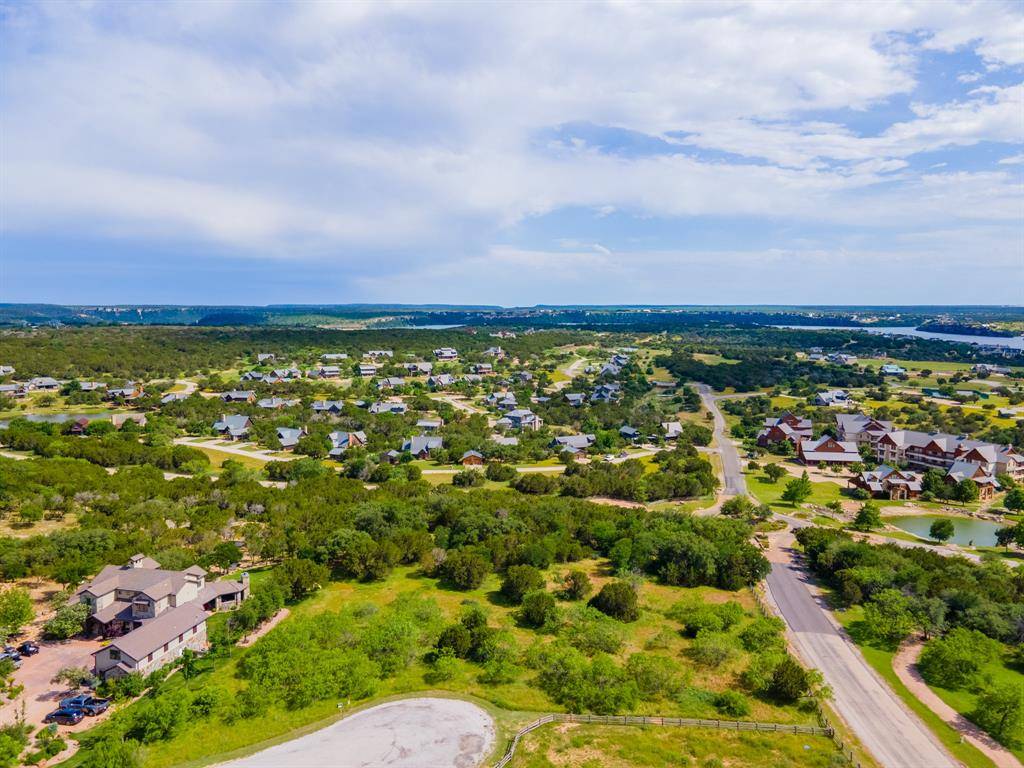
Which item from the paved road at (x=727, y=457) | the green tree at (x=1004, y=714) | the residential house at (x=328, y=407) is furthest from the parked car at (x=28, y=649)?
the residential house at (x=328, y=407)

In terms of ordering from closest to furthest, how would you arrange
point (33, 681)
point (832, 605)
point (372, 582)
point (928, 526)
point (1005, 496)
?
point (33, 681) < point (832, 605) < point (372, 582) < point (928, 526) < point (1005, 496)

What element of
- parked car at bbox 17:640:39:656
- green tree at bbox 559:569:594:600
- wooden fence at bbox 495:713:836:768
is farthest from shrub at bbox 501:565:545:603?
parked car at bbox 17:640:39:656

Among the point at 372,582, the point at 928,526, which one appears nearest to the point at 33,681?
the point at 372,582

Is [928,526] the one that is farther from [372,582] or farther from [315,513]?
[315,513]

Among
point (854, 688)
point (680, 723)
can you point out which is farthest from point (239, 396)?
point (854, 688)

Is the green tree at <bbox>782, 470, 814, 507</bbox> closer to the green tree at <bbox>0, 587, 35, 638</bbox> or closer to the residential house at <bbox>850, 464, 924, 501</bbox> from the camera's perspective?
the residential house at <bbox>850, 464, 924, 501</bbox>

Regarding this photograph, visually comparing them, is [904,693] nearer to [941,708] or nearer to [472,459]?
[941,708]
